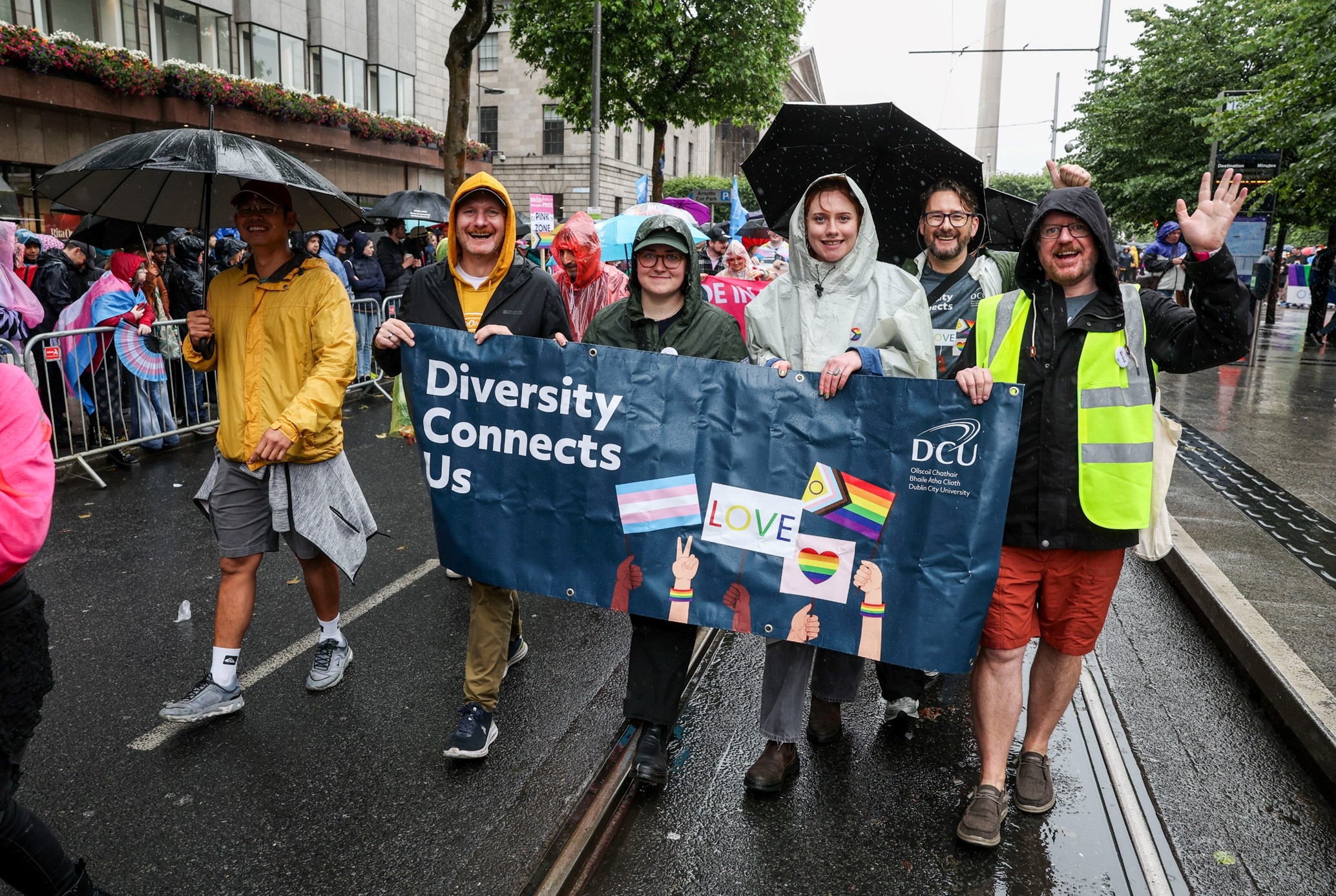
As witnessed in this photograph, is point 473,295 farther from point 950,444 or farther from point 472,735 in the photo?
point 950,444

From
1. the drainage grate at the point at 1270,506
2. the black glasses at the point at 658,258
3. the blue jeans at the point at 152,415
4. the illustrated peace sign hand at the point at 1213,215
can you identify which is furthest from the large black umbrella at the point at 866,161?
the blue jeans at the point at 152,415

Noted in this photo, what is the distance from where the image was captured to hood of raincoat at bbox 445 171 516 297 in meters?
3.83

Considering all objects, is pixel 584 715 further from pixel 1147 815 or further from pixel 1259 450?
pixel 1259 450

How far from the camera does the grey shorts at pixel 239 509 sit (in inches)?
158

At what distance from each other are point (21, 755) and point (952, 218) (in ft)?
13.2

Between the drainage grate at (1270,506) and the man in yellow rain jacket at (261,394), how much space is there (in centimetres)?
564

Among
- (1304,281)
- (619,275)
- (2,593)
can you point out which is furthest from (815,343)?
(1304,281)

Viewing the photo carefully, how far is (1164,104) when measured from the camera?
26.5m

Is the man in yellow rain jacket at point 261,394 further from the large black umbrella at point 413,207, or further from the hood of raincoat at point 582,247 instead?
the large black umbrella at point 413,207

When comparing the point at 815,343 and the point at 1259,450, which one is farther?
the point at 1259,450

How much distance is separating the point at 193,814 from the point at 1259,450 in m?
9.84

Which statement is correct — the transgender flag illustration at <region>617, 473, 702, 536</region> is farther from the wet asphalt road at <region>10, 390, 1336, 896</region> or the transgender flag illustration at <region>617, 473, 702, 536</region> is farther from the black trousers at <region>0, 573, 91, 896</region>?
the black trousers at <region>0, 573, 91, 896</region>

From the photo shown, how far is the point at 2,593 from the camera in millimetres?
2377

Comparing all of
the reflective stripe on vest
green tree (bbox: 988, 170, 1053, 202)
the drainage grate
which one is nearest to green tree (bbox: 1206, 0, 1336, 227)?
the drainage grate
